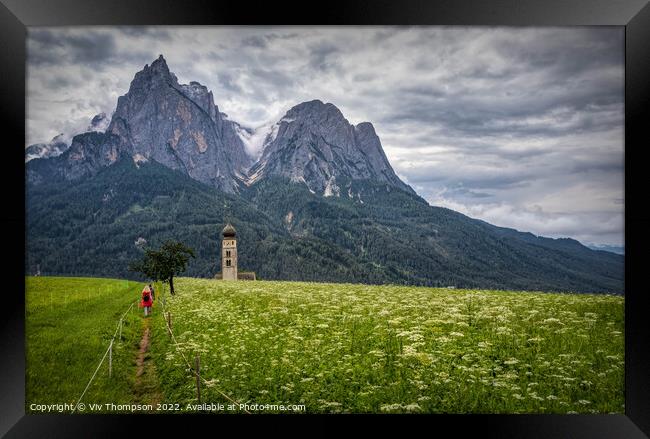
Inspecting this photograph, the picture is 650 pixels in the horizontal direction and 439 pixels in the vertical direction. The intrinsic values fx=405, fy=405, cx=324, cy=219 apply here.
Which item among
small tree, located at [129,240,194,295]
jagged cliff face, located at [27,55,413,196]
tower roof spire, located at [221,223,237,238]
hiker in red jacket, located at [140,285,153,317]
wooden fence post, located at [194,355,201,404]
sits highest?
jagged cliff face, located at [27,55,413,196]

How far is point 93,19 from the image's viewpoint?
9602 mm

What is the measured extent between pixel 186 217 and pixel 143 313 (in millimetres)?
80267

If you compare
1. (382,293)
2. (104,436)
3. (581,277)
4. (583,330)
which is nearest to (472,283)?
(581,277)

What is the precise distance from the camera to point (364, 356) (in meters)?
10.1

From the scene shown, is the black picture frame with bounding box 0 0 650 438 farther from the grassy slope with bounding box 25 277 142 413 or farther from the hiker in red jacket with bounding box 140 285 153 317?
the hiker in red jacket with bounding box 140 285 153 317

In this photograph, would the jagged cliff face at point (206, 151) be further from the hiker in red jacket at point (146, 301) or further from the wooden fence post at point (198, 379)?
the wooden fence post at point (198, 379)

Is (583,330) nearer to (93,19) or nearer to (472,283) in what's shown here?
(93,19)

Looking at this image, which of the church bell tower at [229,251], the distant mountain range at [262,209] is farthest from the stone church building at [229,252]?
the distant mountain range at [262,209]

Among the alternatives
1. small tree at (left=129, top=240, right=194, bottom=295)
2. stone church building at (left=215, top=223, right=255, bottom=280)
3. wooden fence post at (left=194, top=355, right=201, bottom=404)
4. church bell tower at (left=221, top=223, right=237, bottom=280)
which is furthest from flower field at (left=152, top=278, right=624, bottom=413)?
church bell tower at (left=221, top=223, right=237, bottom=280)

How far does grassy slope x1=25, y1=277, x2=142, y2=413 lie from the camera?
10047 millimetres

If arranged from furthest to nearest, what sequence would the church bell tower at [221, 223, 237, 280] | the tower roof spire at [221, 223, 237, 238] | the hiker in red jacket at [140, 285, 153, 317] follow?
the tower roof spire at [221, 223, 237, 238]
the church bell tower at [221, 223, 237, 280]
the hiker in red jacket at [140, 285, 153, 317]

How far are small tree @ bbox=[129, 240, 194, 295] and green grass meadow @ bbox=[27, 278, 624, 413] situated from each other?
437 cm

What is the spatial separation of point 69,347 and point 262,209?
114m

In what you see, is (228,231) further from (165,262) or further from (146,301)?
(146,301)
